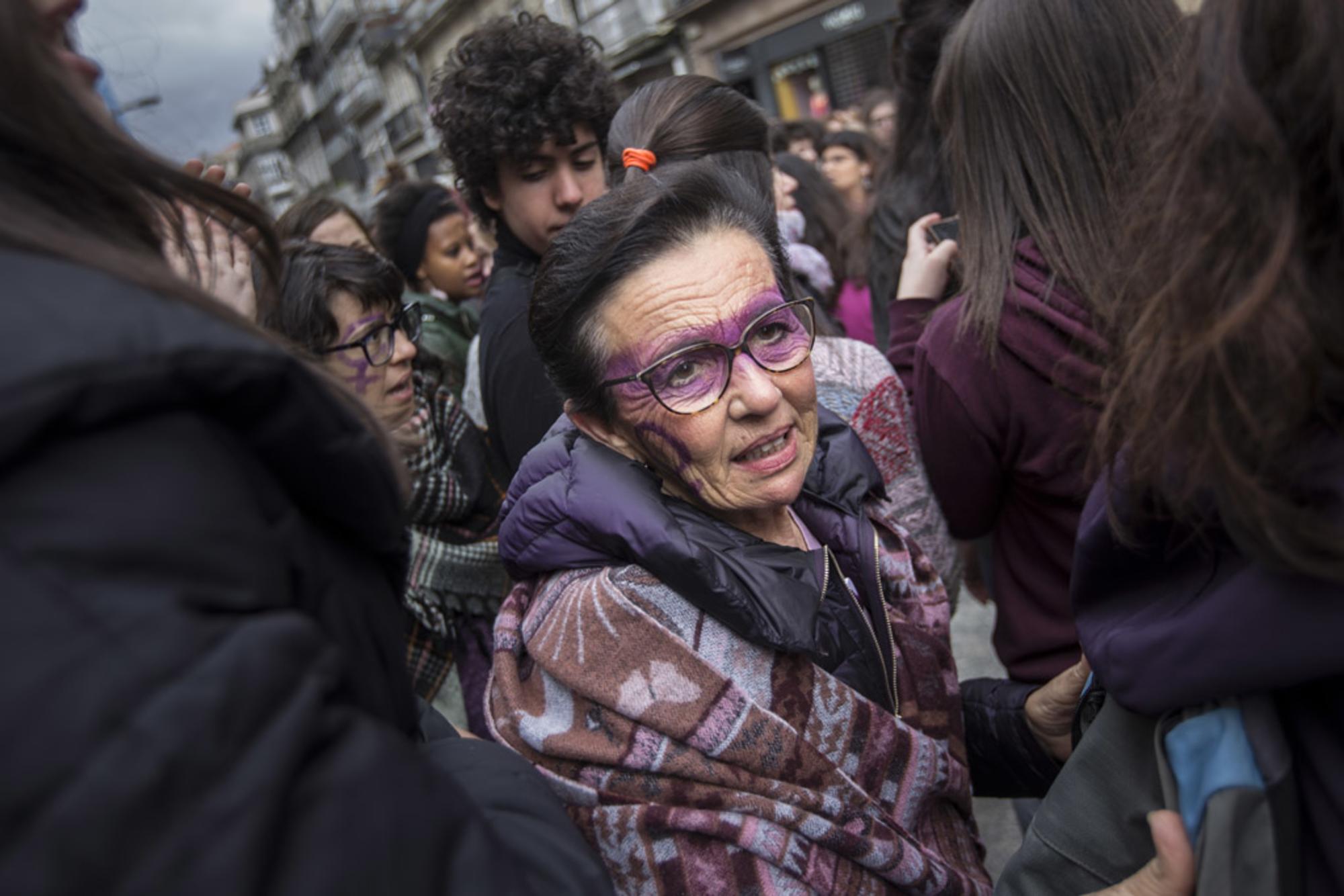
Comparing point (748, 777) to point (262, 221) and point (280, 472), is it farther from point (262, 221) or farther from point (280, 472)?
point (262, 221)

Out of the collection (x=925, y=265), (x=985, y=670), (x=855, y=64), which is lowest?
(x=985, y=670)

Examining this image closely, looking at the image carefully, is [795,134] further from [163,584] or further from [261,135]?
[261,135]

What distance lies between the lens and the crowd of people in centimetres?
61

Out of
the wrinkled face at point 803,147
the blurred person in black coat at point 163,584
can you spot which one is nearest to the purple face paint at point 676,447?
the blurred person in black coat at point 163,584

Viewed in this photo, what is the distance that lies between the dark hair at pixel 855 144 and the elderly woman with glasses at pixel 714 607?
4760mm

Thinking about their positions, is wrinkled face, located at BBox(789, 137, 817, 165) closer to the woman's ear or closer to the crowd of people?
the crowd of people

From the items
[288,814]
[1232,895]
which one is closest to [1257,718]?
[1232,895]

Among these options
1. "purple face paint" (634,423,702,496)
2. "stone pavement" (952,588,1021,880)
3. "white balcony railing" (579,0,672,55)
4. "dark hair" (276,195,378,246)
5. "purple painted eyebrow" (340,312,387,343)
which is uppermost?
"white balcony railing" (579,0,672,55)

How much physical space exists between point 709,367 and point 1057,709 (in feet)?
3.17

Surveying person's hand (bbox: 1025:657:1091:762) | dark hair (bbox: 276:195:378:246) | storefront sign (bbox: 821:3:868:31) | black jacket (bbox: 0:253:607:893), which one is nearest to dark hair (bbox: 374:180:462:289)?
dark hair (bbox: 276:195:378:246)

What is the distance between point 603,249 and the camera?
150 cm

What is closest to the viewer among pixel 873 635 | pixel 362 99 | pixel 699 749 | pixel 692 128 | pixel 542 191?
pixel 699 749

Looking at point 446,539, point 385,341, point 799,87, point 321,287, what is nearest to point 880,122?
point 385,341

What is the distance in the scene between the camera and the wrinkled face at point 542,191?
2713mm
